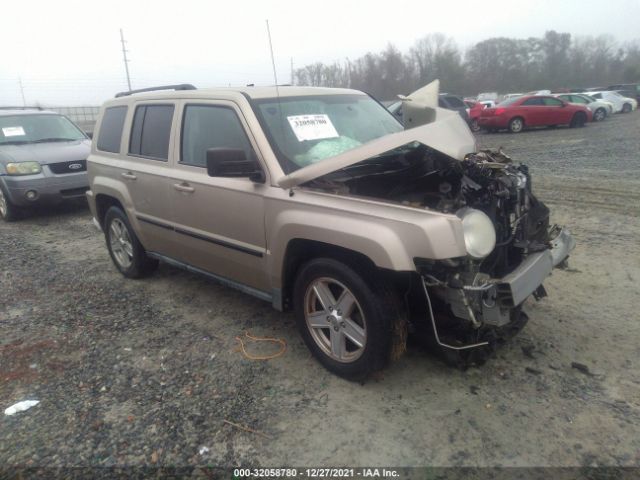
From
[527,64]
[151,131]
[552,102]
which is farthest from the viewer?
[527,64]

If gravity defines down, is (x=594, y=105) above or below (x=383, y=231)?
above

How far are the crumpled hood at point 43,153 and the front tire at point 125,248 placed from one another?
3.44 m

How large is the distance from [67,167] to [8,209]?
3.83 feet

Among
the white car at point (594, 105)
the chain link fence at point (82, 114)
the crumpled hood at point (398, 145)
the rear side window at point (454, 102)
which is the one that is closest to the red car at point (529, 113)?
the rear side window at point (454, 102)

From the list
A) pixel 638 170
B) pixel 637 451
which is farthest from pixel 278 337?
pixel 638 170

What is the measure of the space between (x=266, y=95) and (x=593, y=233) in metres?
4.23

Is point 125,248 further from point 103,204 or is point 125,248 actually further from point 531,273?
point 531,273

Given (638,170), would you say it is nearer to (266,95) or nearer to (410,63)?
(266,95)

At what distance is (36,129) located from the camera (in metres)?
8.41

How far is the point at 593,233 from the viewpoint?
553cm

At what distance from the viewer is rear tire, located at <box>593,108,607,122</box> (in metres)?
21.2

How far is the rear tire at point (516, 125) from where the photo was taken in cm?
1803

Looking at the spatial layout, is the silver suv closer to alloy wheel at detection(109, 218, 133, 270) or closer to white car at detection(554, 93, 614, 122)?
alloy wheel at detection(109, 218, 133, 270)

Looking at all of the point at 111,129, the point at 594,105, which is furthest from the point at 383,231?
the point at 594,105
